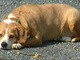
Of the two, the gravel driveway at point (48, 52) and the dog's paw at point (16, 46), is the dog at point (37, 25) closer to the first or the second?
the dog's paw at point (16, 46)

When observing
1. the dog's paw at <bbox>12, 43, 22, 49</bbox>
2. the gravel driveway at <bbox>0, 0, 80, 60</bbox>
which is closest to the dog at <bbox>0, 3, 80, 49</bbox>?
the dog's paw at <bbox>12, 43, 22, 49</bbox>

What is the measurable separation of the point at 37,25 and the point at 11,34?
831 millimetres

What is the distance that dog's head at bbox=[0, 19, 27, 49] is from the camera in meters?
6.72

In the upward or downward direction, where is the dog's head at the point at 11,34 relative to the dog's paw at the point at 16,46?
upward

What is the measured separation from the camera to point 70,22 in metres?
7.97

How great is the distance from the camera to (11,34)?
6785 mm

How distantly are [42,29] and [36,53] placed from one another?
1111 mm

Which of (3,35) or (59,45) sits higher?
(3,35)

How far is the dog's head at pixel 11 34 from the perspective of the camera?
22.0 feet

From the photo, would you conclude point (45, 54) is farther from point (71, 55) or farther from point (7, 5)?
point (7, 5)

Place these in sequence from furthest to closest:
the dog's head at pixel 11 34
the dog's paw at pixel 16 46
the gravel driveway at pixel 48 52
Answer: the dog's paw at pixel 16 46, the dog's head at pixel 11 34, the gravel driveway at pixel 48 52

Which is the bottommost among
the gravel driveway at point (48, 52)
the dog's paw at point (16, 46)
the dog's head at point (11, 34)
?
the gravel driveway at point (48, 52)

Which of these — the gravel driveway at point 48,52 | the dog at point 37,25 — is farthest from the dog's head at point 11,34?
the gravel driveway at point 48,52

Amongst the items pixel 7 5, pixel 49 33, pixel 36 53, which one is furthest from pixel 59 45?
pixel 7 5
